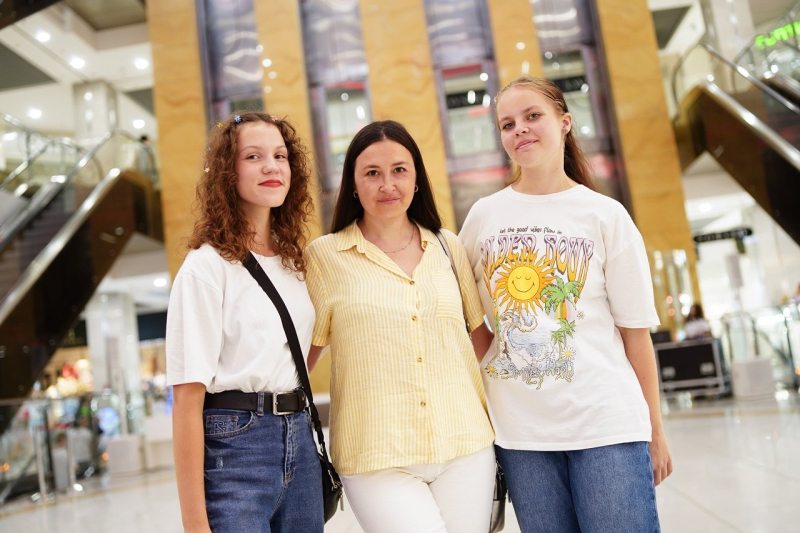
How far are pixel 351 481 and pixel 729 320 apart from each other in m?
12.1

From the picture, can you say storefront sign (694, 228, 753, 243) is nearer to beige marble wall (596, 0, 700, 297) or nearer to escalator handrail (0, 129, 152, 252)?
beige marble wall (596, 0, 700, 297)

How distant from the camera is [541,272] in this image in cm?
215

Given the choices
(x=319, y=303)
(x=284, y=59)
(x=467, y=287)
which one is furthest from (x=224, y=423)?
(x=284, y=59)

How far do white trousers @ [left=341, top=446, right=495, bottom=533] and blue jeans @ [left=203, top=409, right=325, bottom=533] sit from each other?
171mm

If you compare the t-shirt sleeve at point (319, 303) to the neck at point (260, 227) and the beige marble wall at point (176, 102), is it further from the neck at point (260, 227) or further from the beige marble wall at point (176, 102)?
the beige marble wall at point (176, 102)

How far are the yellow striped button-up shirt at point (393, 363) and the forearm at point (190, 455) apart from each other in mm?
468

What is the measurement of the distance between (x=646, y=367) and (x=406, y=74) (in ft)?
47.1

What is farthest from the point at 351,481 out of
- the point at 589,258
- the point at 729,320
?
the point at 729,320

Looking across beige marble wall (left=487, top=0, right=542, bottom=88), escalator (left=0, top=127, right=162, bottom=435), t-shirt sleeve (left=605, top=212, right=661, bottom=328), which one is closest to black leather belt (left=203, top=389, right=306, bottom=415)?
t-shirt sleeve (left=605, top=212, right=661, bottom=328)

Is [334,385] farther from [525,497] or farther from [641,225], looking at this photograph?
[641,225]

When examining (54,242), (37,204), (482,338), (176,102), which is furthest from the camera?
(176,102)

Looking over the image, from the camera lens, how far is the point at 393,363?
2068 mm

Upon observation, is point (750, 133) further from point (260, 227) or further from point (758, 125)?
point (260, 227)

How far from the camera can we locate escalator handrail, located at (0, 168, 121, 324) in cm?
952
